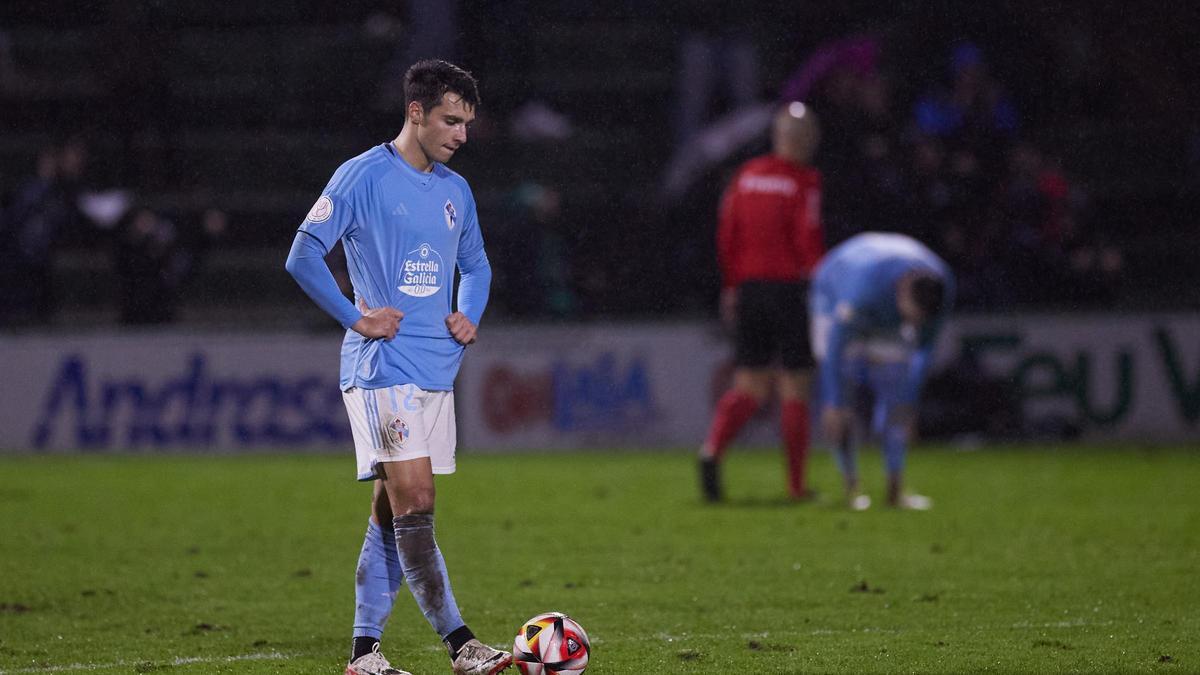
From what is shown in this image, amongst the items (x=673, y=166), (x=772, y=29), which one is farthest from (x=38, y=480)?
(x=772, y=29)

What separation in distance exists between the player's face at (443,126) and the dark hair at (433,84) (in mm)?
18

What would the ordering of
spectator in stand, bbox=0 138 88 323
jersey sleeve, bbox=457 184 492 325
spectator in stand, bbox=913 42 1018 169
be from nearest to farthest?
1. jersey sleeve, bbox=457 184 492 325
2. spectator in stand, bbox=0 138 88 323
3. spectator in stand, bbox=913 42 1018 169

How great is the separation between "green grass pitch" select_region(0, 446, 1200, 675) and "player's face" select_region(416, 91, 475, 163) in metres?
1.77

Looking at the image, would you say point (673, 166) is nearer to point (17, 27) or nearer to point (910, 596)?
point (17, 27)

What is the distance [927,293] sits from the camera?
10547mm

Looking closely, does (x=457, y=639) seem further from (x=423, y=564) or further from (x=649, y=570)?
(x=649, y=570)

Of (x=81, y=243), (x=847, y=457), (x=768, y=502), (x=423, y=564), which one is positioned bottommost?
(x=768, y=502)

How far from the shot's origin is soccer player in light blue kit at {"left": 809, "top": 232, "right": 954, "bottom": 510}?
1105 centimetres

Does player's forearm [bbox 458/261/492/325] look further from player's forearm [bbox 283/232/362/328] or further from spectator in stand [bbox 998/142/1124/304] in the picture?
spectator in stand [bbox 998/142/1124/304]

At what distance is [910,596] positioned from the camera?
7664 millimetres

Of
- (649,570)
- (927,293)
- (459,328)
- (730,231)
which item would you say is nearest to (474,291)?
(459,328)

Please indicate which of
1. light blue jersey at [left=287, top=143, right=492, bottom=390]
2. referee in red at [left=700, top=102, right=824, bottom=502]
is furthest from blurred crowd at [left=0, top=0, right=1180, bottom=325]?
light blue jersey at [left=287, top=143, right=492, bottom=390]

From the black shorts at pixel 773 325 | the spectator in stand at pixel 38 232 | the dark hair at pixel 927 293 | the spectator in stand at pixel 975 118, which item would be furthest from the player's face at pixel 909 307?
the spectator in stand at pixel 38 232

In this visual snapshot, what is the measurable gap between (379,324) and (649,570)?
3348 mm
